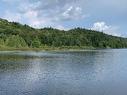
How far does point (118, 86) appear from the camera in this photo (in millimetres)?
35906

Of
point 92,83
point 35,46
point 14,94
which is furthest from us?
point 35,46

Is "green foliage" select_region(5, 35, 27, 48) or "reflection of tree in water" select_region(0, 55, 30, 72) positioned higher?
"green foliage" select_region(5, 35, 27, 48)

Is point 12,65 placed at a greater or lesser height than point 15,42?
lesser

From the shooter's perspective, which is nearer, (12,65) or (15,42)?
(12,65)

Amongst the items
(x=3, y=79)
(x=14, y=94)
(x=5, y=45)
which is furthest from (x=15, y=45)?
(x=14, y=94)

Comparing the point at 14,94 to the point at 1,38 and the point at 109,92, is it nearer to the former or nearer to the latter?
the point at 109,92

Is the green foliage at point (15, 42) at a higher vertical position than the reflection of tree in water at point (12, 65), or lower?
higher

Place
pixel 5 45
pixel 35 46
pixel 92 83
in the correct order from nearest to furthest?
pixel 92 83, pixel 5 45, pixel 35 46

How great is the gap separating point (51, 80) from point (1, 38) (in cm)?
13446

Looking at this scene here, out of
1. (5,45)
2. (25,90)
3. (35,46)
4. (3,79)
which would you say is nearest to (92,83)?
(25,90)

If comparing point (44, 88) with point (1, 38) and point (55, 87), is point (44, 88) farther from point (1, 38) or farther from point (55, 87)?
point (1, 38)

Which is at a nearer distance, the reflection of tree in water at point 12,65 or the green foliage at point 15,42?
the reflection of tree in water at point 12,65

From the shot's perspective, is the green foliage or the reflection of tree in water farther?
the green foliage

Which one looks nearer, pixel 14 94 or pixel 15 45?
pixel 14 94
